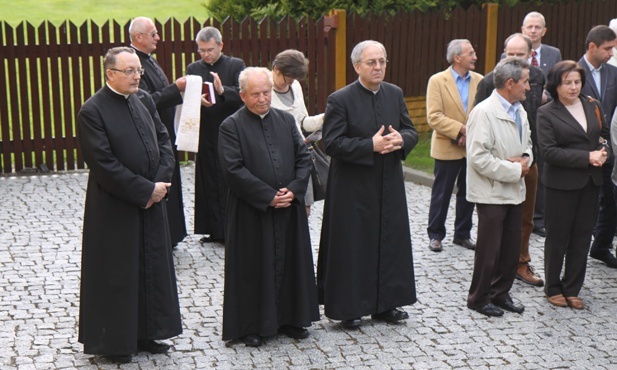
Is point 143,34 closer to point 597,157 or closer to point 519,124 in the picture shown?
point 519,124

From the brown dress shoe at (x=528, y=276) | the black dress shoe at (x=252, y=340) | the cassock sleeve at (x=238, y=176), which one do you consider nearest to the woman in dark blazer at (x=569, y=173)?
the brown dress shoe at (x=528, y=276)

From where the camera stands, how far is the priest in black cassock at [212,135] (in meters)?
9.86

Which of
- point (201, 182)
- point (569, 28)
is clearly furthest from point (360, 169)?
point (569, 28)

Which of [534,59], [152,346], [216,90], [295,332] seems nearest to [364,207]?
[295,332]

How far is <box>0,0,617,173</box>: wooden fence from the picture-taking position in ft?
43.3

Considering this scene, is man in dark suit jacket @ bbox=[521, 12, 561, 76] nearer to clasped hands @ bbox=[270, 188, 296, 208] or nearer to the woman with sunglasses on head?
the woman with sunglasses on head

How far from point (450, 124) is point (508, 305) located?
2.23 m

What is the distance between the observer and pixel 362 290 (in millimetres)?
7512

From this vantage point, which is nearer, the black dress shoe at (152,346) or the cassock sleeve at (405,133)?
the black dress shoe at (152,346)

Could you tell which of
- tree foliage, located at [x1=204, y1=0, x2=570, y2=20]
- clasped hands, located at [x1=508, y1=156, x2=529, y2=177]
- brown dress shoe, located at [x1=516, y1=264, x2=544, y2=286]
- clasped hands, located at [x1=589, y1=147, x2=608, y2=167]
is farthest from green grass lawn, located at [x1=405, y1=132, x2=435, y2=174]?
clasped hands, located at [x1=508, y1=156, x2=529, y2=177]

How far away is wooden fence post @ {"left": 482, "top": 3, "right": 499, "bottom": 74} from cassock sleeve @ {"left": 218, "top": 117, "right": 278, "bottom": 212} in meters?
9.16

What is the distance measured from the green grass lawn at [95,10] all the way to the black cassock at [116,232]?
70.9 ft

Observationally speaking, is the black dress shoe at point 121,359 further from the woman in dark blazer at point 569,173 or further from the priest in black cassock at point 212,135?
the woman in dark blazer at point 569,173

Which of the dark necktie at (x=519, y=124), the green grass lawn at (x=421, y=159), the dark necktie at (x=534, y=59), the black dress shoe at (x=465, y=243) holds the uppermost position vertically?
the dark necktie at (x=534, y=59)
